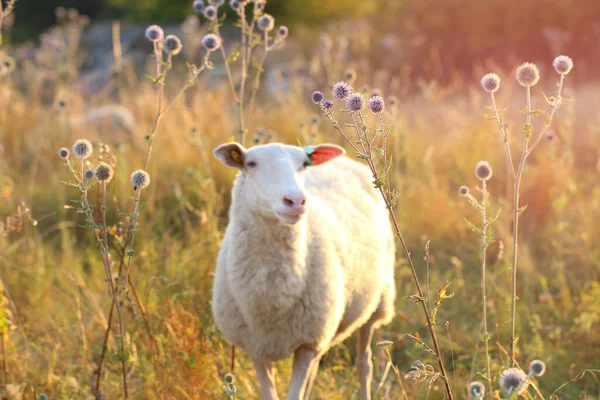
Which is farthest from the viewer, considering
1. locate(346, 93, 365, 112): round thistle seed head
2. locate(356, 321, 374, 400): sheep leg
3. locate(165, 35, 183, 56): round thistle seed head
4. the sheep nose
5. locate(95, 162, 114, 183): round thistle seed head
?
locate(356, 321, 374, 400): sheep leg

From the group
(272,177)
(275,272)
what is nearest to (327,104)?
(272,177)

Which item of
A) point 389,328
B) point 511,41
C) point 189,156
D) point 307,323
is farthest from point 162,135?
point 511,41

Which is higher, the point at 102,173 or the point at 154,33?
the point at 154,33

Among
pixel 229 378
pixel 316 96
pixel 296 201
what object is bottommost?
pixel 229 378

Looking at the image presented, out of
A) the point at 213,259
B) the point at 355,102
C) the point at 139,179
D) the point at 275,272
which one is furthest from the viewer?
the point at 213,259

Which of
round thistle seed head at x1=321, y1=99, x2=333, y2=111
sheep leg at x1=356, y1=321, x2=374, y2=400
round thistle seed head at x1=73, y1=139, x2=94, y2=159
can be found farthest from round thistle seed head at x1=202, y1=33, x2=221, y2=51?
sheep leg at x1=356, y1=321, x2=374, y2=400

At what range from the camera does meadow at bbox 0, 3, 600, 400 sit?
11.9ft

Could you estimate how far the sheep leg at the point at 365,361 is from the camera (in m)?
3.90

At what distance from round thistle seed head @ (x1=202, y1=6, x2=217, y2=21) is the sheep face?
0.76 m

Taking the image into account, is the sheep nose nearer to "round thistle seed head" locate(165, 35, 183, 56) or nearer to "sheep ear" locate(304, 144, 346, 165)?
"sheep ear" locate(304, 144, 346, 165)

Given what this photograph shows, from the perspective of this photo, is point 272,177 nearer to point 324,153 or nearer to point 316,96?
point 324,153

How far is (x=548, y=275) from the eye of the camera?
5.16 meters

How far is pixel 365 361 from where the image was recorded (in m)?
4.05

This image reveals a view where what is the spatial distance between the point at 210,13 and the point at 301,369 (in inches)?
70.8
